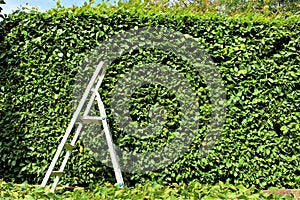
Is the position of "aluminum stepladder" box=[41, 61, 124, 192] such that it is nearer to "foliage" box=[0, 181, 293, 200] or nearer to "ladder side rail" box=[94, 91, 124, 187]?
"ladder side rail" box=[94, 91, 124, 187]

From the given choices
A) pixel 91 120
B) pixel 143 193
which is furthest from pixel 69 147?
pixel 143 193

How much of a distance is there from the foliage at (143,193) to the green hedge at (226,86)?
10.1 inches

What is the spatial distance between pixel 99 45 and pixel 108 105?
76 cm

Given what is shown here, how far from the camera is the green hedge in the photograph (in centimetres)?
453

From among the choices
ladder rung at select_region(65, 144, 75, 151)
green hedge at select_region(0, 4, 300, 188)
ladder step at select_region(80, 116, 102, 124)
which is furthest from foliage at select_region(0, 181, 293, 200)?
ladder step at select_region(80, 116, 102, 124)

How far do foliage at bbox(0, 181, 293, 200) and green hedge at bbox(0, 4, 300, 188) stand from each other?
256mm

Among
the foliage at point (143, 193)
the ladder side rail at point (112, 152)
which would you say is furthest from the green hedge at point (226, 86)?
the ladder side rail at point (112, 152)

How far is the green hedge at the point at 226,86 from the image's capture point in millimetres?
4531

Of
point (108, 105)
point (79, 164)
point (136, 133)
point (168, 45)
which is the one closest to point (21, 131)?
point (79, 164)

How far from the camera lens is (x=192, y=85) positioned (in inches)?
178

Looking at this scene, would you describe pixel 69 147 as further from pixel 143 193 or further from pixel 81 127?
pixel 143 193

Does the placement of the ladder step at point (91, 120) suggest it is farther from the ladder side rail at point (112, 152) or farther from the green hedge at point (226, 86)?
the green hedge at point (226, 86)

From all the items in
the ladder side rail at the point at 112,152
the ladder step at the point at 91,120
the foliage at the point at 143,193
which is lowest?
the foliage at the point at 143,193

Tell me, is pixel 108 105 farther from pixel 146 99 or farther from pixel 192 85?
pixel 192 85
